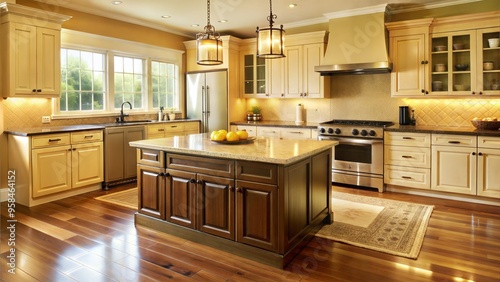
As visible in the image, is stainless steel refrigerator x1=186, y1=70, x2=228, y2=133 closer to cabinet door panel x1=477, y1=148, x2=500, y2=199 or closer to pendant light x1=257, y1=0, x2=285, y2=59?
pendant light x1=257, y1=0, x2=285, y2=59

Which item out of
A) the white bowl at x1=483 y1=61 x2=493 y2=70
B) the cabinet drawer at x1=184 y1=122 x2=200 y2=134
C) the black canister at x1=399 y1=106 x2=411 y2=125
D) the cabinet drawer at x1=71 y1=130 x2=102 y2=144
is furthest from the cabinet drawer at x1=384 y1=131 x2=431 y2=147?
the cabinet drawer at x1=71 y1=130 x2=102 y2=144

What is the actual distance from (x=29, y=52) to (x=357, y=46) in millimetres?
4608

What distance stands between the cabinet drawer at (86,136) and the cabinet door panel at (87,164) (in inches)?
2.5

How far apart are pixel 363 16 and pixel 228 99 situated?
2786mm

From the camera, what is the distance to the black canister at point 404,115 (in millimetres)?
5348

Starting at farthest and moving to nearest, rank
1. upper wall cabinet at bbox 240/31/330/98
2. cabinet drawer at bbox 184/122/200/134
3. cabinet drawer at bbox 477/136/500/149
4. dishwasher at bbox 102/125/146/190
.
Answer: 1. cabinet drawer at bbox 184/122/200/134
2. upper wall cabinet at bbox 240/31/330/98
3. dishwasher at bbox 102/125/146/190
4. cabinet drawer at bbox 477/136/500/149

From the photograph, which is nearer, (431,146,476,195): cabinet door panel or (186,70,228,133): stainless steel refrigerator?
(431,146,476,195): cabinet door panel

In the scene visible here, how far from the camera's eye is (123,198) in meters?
4.73

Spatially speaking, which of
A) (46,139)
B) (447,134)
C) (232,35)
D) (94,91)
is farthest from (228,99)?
(447,134)

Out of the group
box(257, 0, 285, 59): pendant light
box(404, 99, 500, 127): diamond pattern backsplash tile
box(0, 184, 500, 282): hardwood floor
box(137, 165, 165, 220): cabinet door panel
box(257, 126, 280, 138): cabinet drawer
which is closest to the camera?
box(0, 184, 500, 282): hardwood floor

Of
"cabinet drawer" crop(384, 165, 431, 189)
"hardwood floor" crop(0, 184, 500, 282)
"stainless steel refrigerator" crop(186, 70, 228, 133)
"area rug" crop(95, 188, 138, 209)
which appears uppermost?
"stainless steel refrigerator" crop(186, 70, 228, 133)

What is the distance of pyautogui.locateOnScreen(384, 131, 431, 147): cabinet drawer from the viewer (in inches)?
187

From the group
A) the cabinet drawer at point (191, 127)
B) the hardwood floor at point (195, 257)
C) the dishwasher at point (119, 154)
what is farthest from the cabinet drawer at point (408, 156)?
the dishwasher at point (119, 154)

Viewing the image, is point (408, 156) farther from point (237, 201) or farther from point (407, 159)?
point (237, 201)
